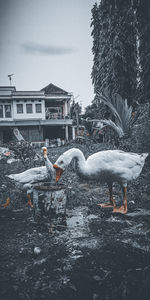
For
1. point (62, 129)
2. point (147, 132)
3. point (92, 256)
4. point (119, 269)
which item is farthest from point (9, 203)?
point (62, 129)

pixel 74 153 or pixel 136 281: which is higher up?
pixel 74 153

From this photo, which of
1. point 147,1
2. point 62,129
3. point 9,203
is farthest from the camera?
point 62,129

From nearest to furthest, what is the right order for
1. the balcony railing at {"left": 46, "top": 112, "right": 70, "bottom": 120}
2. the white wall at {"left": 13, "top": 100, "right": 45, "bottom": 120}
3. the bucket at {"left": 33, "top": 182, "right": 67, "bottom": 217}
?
the bucket at {"left": 33, "top": 182, "right": 67, "bottom": 217} < the white wall at {"left": 13, "top": 100, "right": 45, "bottom": 120} < the balcony railing at {"left": 46, "top": 112, "right": 70, "bottom": 120}

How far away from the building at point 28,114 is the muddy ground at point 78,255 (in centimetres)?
2049

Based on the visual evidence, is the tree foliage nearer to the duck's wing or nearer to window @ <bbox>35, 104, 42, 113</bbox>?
the duck's wing

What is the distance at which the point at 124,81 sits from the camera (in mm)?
12188

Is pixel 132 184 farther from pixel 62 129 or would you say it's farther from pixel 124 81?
pixel 62 129

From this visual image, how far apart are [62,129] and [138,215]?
2325 centimetres

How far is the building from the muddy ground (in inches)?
807

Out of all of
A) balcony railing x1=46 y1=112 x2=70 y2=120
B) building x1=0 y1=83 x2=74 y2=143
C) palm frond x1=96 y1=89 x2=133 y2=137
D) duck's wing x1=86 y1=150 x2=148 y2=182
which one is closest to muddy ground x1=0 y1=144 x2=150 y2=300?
duck's wing x1=86 y1=150 x2=148 y2=182

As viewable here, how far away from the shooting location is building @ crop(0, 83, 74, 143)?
23.8 meters

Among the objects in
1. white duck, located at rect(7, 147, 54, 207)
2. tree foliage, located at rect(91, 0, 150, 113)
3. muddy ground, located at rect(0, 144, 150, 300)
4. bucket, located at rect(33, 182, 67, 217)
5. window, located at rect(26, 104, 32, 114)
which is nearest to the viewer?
muddy ground, located at rect(0, 144, 150, 300)

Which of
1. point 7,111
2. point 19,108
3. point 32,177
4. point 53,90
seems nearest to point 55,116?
point 53,90

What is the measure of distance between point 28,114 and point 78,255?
78.0 feet
